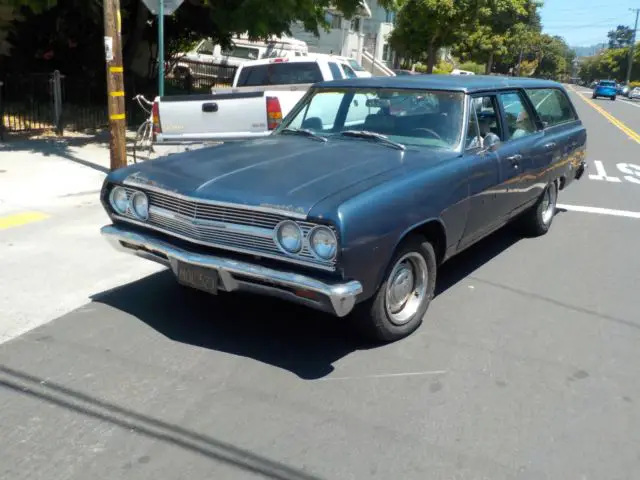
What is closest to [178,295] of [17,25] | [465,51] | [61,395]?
[61,395]

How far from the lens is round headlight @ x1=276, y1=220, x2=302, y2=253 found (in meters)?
3.75

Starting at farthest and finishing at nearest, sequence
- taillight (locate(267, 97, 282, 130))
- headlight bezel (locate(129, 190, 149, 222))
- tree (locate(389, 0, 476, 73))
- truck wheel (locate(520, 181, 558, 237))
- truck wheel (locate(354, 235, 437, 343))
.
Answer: tree (locate(389, 0, 476, 73)), taillight (locate(267, 97, 282, 130)), truck wheel (locate(520, 181, 558, 237)), headlight bezel (locate(129, 190, 149, 222)), truck wheel (locate(354, 235, 437, 343))

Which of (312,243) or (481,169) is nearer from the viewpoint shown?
(312,243)

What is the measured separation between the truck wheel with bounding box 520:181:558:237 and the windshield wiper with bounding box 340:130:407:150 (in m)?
2.68

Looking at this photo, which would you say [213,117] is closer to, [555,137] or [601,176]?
[555,137]

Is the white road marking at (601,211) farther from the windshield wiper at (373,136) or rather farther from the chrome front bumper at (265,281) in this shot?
the chrome front bumper at (265,281)

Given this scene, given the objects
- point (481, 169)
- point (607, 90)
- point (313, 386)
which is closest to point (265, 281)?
point (313, 386)

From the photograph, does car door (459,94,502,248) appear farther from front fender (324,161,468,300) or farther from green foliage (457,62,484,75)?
green foliage (457,62,484,75)

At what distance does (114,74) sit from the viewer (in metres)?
8.59

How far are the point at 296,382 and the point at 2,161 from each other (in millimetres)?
8107

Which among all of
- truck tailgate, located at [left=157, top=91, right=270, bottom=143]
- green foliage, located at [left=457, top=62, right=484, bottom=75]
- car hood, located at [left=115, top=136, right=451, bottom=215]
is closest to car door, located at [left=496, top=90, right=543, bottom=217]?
car hood, located at [left=115, top=136, right=451, bottom=215]

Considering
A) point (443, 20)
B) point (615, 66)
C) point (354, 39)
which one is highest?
point (443, 20)

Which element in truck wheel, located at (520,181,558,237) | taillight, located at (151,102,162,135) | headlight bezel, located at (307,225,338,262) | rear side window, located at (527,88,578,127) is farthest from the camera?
taillight, located at (151,102,162,135)

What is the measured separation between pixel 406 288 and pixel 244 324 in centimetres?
119
